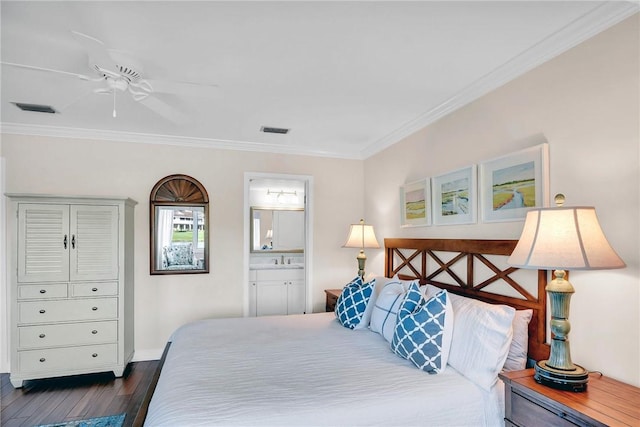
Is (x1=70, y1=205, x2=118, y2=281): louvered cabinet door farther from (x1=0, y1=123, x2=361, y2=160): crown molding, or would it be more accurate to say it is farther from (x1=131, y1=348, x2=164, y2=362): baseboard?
(x1=131, y1=348, x2=164, y2=362): baseboard

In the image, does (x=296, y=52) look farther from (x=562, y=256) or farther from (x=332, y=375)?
(x=332, y=375)

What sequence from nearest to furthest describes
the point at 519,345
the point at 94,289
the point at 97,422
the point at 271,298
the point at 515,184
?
1. the point at 519,345
2. the point at 515,184
3. the point at 97,422
4. the point at 94,289
5. the point at 271,298

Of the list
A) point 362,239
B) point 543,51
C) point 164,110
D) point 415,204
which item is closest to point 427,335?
point 415,204

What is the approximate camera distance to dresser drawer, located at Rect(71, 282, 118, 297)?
136 inches

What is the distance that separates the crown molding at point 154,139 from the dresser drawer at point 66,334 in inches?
74.2

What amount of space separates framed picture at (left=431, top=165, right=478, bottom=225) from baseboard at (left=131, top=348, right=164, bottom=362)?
3223 mm

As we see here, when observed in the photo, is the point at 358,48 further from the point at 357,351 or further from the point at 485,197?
the point at 357,351

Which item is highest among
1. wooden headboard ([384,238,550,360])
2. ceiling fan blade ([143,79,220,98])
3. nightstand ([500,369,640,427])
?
ceiling fan blade ([143,79,220,98])

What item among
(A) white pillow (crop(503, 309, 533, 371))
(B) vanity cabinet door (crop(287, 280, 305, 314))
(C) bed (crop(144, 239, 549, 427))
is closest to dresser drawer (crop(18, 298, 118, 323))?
(C) bed (crop(144, 239, 549, 427))

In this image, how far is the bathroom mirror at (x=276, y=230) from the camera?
19.4 feet

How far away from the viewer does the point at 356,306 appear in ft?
9.86

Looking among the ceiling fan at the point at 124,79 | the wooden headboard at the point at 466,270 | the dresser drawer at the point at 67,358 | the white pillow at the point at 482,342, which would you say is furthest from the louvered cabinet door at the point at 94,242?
the white pillow at the point at 482,342

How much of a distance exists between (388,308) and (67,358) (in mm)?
2990

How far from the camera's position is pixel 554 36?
6.53 feet
